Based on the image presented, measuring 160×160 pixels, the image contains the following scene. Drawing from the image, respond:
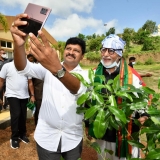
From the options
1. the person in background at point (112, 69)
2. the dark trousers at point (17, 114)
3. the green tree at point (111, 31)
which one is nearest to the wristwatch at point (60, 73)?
the person in background at point (112, 69)

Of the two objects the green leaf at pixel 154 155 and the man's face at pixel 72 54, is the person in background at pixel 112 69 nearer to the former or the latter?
the man's face at pixel 72 54

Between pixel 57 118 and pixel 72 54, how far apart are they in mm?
623

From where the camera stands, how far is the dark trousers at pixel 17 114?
336 cm

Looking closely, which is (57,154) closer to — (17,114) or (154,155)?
(154,155)

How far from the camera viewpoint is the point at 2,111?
5051mm

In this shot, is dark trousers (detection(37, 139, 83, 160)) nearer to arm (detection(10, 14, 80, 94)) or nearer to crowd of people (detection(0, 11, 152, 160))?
crowd of people (detection(0, 11, 152, 160))

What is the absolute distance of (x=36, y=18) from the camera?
1.05 meters

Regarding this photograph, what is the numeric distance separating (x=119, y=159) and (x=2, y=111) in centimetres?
373

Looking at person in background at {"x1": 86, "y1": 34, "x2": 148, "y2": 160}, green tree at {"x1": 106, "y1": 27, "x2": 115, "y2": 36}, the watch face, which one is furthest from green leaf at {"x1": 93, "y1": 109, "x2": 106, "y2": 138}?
green tree at {"x1": 106, "y1": 27, "x2": 115, "y2": 36}

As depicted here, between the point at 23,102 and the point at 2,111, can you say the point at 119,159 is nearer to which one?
the point at 23,102

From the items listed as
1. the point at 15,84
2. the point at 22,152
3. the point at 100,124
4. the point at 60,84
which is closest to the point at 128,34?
the point at 15,84

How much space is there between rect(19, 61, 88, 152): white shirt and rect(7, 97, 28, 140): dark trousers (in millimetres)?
1765

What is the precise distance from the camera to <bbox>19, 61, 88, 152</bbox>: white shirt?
1675 mm

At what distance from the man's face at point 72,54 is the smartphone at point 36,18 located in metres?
0.81
